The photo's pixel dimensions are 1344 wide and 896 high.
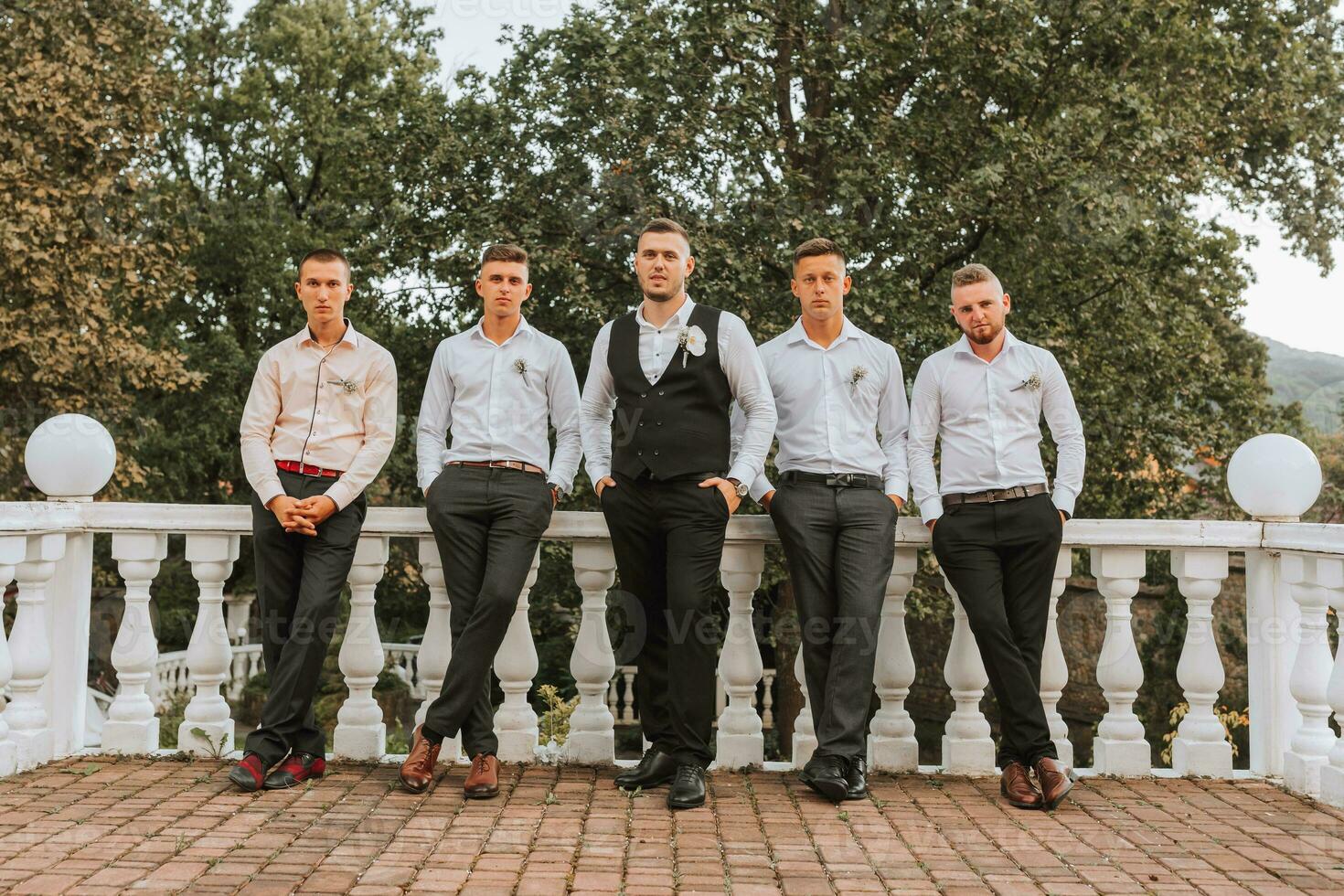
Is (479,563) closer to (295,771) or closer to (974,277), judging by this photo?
(295,771)

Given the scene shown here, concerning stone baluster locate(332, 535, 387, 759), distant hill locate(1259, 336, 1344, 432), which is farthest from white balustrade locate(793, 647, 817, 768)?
distant hill locate(1259, 336, 1344, 432)

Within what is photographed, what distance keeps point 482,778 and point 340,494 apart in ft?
A: 3.77

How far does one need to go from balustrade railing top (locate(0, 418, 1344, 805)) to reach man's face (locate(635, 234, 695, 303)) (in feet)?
3.03

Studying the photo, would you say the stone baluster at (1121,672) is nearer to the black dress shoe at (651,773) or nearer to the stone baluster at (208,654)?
the black dress shoe at (651,773)

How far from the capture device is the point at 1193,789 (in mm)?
4207

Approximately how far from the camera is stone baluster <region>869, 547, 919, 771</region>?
170 inches

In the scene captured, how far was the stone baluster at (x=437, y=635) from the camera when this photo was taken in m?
4.35

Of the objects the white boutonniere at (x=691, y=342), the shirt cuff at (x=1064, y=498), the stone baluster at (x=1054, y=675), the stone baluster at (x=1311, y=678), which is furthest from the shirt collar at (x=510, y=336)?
the stone baluster at (x=1311, y=678)

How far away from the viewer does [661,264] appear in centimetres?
401

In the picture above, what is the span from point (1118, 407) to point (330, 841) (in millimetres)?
10070

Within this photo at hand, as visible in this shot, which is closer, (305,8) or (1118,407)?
(1118,407)

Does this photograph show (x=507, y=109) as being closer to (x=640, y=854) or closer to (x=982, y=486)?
(x=982, y=486)

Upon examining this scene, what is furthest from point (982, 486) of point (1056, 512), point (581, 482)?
point (581, 482)

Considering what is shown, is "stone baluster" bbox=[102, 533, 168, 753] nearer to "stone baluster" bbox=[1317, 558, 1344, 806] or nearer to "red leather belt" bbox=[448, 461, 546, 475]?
"red leather belt" bbox=[448, 461, 546, 475]
